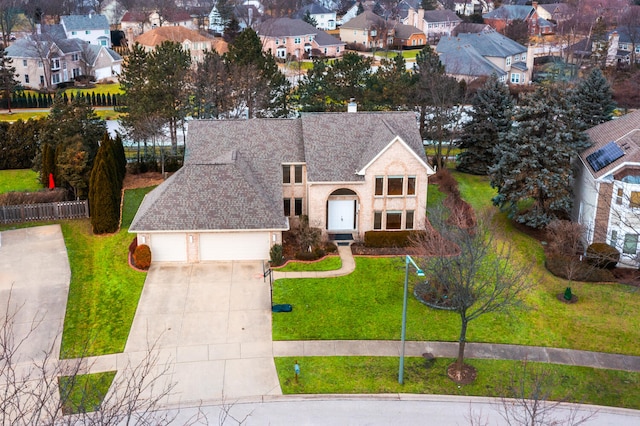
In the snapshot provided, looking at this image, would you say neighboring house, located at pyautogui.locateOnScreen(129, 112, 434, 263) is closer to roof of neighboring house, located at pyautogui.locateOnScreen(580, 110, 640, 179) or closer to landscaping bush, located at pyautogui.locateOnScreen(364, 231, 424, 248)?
landscaping bush, located at pyautogui.locateOnScreen(364, 231, 424, 248)

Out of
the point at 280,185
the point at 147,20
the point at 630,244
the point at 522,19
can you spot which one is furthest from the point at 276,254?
the point at 522,19

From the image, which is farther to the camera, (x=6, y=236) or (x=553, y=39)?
(x=553, y=39)

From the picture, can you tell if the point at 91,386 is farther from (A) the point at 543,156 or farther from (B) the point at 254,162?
(A) the point at 543,156

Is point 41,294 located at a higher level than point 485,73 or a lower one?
lower

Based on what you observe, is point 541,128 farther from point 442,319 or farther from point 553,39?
point 553,39

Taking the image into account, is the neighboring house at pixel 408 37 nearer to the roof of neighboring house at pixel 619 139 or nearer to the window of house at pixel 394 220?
the roof of neighboring house at pixel 619 139

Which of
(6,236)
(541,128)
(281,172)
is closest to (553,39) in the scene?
(541,128)
